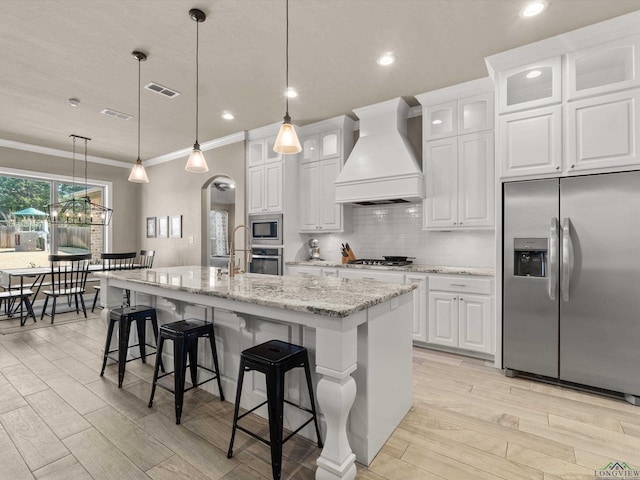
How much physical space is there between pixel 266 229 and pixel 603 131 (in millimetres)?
3870

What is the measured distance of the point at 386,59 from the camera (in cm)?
297

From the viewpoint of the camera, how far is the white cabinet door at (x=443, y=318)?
339 centimetres

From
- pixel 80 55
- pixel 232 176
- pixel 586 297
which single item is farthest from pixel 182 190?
pixel 586 297

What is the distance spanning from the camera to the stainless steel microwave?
15.4 feet

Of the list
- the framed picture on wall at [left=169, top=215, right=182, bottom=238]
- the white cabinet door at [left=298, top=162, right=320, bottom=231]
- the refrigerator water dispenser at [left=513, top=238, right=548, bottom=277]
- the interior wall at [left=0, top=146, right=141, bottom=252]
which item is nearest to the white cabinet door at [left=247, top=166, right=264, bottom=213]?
the white cabinet door at [left=298, top=162, right=320, bottom=231]

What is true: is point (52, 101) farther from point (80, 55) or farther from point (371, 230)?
point (371, 230)

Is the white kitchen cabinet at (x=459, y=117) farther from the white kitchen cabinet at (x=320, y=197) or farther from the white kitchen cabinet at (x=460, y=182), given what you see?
the white kitchen cabinet at (x=320, y=197)

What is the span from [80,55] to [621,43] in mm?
4531

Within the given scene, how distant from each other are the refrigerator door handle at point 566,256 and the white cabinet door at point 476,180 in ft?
2.56

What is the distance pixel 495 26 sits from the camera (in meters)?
2.50

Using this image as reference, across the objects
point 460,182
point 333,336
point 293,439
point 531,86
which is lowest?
point 293,439

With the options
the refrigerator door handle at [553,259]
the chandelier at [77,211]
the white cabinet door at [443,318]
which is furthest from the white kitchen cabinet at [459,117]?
the chandelier at [77,211]

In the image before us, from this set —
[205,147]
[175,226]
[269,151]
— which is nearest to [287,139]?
[269,151]

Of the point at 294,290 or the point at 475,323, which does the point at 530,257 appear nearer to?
the point at 475,323
